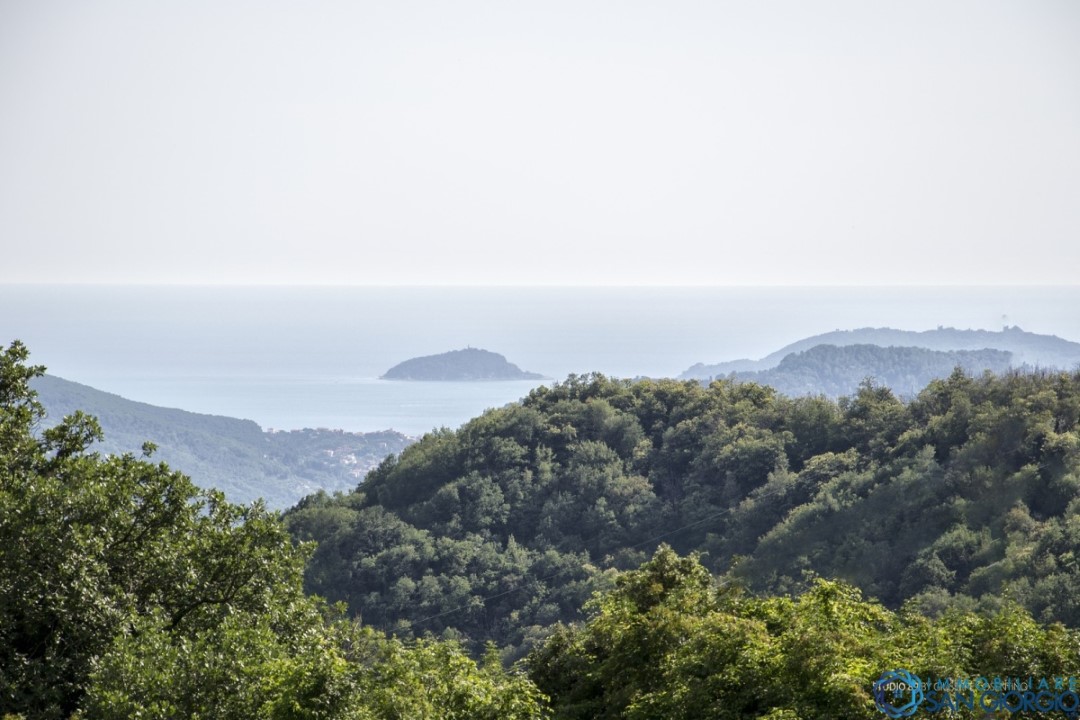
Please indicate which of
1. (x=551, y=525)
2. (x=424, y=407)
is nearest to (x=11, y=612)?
(x=551, y=525)

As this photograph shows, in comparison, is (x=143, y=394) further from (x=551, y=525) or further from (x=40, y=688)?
(x=40, y=688)

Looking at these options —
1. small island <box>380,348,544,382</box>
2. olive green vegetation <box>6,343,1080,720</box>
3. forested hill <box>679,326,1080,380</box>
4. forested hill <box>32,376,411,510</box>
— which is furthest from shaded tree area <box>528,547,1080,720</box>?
forested hill <box>679,326,1080,380</box>

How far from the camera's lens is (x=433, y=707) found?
9.83 m

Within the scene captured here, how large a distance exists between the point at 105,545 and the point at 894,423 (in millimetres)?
32127

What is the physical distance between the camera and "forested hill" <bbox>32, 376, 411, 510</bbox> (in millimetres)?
86062

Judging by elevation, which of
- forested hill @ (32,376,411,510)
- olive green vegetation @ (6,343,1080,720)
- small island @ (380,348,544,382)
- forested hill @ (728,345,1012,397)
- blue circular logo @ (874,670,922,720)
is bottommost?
forested hill @ (32,376,411,510)

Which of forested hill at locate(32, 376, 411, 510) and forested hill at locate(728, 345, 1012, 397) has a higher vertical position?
forested hill at locate(728, 345, 1012, 397)

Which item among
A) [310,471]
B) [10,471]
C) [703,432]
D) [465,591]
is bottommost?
[310,471]

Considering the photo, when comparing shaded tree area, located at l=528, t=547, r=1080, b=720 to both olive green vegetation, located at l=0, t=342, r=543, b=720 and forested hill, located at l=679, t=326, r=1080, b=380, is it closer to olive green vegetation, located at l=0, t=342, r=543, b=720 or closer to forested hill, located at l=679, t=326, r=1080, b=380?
olive green vegetation, located at l=0, t=342, r=543, b=720

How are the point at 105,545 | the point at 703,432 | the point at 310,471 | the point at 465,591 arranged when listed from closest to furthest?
the point at 105,545 → the point at 465,591 → the point at 703,432 → the point at 310,471

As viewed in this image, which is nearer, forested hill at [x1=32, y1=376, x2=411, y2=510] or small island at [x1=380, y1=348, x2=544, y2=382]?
forested hill at [x1=32, y1=376, x2=411, y2=510]

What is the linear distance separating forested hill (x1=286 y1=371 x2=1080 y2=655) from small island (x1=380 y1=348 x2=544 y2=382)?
88.7 meters

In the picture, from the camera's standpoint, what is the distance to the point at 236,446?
9356 centimetres

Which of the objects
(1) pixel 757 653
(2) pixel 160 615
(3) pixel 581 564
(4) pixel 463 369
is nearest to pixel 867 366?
(4) pixel 463 369
